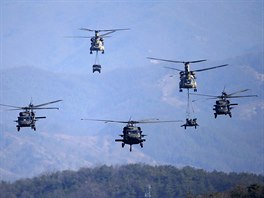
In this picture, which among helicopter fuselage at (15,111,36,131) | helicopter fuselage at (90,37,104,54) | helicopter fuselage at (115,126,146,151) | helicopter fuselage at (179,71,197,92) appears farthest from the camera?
helicopter fuselage at (90,37,104,54)

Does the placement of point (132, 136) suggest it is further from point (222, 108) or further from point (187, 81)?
point (187, 81)

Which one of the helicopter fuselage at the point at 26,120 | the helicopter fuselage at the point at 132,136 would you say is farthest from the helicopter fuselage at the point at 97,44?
the helicopter fuselage at the point at 132,136

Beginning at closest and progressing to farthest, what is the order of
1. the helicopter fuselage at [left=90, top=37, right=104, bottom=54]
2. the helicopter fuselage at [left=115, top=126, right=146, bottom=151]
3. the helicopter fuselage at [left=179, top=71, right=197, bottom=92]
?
the helicopter fuselage at [left=115, top=126, right=146, bottom=151]
the helicopter fuselage at [left=179, top=71, right=197, bottom=92]
the helicopter fuselage at [left=90, top=37, right=104, bottom=54]

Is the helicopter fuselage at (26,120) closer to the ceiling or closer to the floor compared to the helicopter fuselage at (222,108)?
closer to the floor

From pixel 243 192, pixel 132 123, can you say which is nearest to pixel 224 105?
pixel 132 123

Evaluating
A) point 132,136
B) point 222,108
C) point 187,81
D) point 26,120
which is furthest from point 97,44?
point 132,136

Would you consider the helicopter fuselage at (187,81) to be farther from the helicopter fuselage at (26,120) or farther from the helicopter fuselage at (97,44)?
the helicopter fuselage at (26,120)

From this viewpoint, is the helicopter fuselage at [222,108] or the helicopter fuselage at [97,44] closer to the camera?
the helicopter fuselage at [222,108]

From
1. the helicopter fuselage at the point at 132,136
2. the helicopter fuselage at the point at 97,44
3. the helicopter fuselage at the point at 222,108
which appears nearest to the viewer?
the helicopter fuselage at the point at 132,136

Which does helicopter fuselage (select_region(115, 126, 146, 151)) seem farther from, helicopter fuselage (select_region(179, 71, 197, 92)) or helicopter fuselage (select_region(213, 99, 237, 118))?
helicopter fuselage (select_region(179, 71, 197, 92))

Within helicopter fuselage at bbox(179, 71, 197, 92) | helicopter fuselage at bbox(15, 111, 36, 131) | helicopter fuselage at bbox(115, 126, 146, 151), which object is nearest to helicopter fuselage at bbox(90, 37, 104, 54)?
helicopter fuselage at bbox(179, 71, 197, 92)

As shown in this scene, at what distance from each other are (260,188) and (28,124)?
59783 mm

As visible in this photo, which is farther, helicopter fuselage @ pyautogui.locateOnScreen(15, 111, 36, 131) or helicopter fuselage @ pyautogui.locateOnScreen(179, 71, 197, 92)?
helicopter fuselage @ pyautogui.locateOnScreen(179, 71, 197, 92)

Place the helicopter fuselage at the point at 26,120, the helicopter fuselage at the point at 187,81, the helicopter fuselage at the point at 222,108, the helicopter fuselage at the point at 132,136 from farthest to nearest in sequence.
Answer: the helicopter fuselage at the point at 187,81
the helicopter fuselage at the point at 222,108
the helicopter fuselage at the point at 26,120
the helicopter fuselage at the point at 132,136
